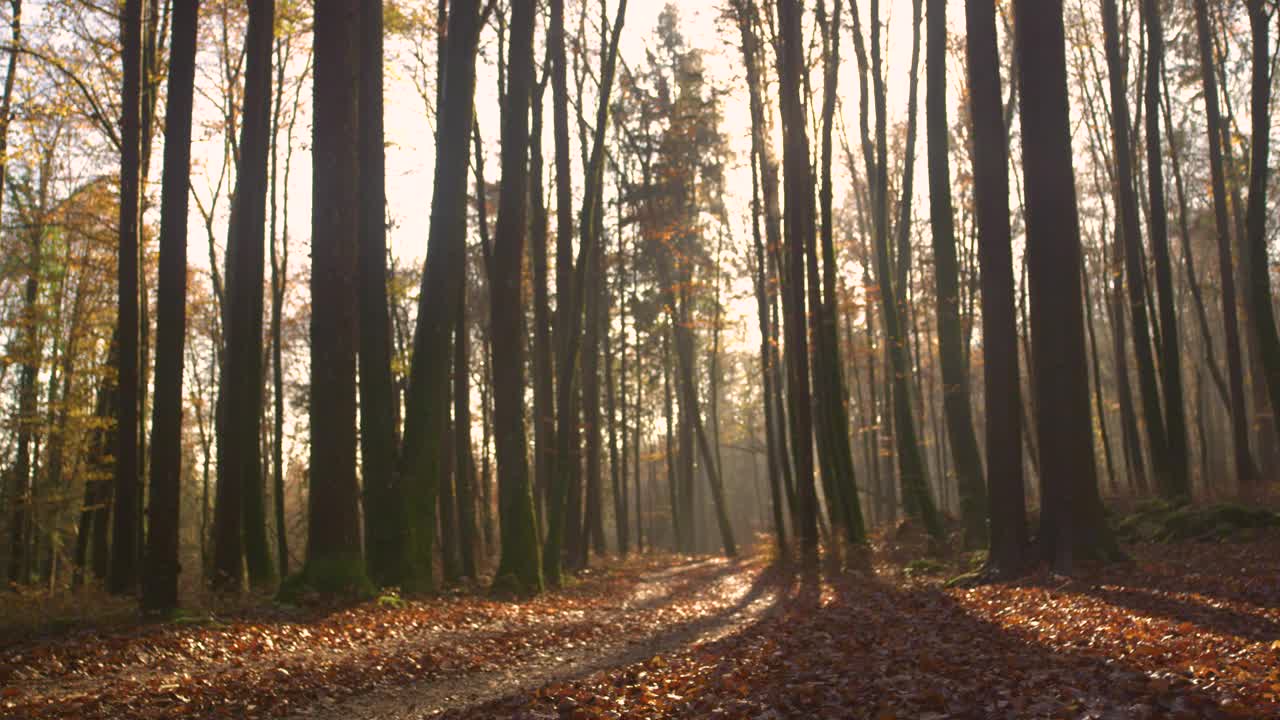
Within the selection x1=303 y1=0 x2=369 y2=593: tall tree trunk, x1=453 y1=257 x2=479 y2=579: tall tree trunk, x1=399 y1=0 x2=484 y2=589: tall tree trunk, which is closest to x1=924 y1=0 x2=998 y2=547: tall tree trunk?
x1=399 y1=0 x2=484 y2=589: tall tree trunk

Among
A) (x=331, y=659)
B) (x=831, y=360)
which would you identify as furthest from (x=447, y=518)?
(x=331, y=659)

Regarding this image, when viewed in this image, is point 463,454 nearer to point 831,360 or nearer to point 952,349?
point 831,360

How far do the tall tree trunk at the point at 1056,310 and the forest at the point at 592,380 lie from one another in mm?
43

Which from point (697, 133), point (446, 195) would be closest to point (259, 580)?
point (446, 195)

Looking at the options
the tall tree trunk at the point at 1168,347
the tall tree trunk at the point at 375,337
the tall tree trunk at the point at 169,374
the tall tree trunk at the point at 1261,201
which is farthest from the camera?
the tall tree trunk at the point at 1168,347

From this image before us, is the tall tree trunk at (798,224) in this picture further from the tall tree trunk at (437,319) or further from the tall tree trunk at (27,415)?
the tall tree trunk at (27,415)

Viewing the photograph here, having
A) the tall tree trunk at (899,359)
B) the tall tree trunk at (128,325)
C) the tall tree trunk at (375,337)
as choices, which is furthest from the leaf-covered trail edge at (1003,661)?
the tall tree trunk at (128,325)

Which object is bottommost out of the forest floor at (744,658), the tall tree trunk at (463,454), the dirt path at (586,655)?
the dirt path at (586,655)

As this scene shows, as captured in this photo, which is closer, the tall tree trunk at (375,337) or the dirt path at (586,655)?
Result: the dirt path at (586,655)

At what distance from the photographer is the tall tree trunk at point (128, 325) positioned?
12734 mm

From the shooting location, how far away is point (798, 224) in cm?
1819

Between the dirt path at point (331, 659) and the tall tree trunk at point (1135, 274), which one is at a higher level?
the tall tree trunk at point (1135, 274)

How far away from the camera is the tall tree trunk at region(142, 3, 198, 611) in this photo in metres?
→ 10.2

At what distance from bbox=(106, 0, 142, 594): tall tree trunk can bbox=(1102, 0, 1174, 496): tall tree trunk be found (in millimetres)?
16661
